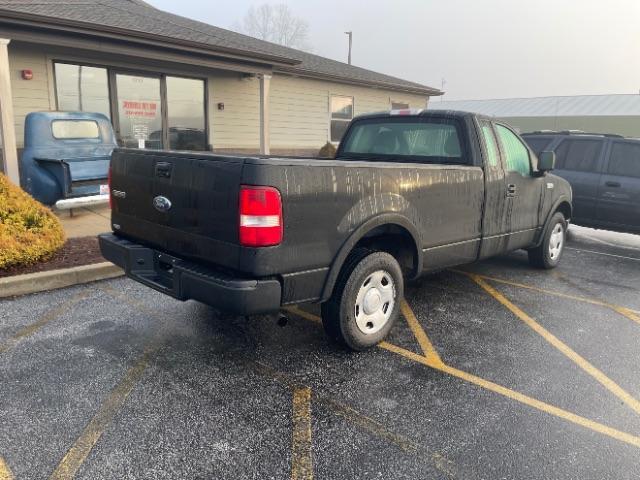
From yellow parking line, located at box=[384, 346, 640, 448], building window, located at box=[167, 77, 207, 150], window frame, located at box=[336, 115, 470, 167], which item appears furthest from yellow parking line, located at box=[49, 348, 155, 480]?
building window, located at box=[167, 77, 207, 150]

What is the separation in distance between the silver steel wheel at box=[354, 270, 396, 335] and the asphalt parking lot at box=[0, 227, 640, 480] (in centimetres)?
25

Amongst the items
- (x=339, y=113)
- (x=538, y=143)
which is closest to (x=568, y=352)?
(x=538, y=143)

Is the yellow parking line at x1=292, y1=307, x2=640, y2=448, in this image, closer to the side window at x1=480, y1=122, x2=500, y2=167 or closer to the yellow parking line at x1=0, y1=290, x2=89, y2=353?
the side window at x1=480, y1=122, x2=500, y2=167

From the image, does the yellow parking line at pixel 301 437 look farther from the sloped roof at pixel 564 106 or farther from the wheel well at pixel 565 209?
the sloped roof at pixel 564 106

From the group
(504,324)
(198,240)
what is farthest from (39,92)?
(504,324)

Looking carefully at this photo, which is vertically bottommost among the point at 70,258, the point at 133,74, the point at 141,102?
the point at 70,258

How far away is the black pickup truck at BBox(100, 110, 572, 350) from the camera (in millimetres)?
3004

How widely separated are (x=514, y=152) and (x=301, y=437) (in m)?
4.05

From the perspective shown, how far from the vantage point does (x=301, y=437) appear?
8.96 ft

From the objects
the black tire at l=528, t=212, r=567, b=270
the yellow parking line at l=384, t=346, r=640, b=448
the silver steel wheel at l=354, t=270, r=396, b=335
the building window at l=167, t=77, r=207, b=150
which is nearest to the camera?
the yellow parking line at l=384, t=346, r=640, b=448

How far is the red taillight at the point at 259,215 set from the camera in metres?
2.90

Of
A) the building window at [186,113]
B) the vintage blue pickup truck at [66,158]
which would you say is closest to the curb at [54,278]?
the vintage blue pickup truck at [66,158]

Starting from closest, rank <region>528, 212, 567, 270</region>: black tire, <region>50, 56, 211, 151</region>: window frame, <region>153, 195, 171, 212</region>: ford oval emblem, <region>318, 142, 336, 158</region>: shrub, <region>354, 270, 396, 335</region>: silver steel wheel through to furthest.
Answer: <region>153, 195, 171, 212</region>: ford oval emblem < <region>354, 270, 396, 335</region>: silver steel wheel < <region>528, 212, 567, 270</region>: black tire < <region>50, 56, 211, 151</region>: window frame < <region>318, 142, 336, 158</region>: shrub

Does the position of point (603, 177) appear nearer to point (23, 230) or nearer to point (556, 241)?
point (556, 241)
